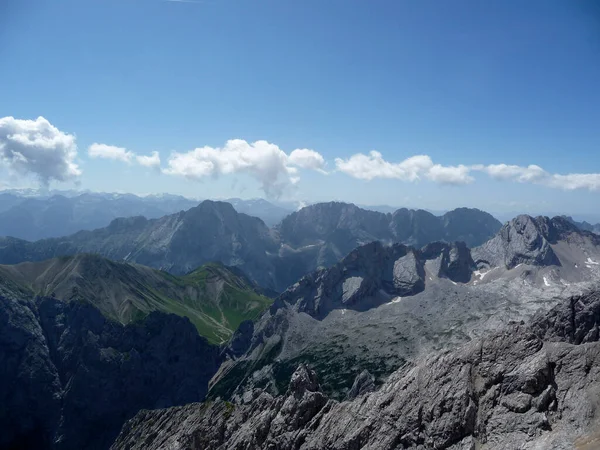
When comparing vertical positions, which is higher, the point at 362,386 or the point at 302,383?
the point at 302,383

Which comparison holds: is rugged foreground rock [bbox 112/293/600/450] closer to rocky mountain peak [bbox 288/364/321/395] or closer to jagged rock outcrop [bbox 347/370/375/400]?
rocky mountain peak [bbox 288/364/321/395]

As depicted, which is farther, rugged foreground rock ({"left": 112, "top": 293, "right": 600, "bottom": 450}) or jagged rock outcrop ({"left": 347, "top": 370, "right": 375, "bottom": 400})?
jagged rock outcrop ({"left": 347, "top": 370, "right": 375, "bottom": 400})

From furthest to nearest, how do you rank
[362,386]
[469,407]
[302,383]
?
1. [362,386]
2. [302,383]
3. [469,407]

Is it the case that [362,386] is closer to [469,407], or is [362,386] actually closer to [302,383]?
[302,383]

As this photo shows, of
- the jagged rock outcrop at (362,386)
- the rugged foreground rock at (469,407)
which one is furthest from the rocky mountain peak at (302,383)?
the jagged rock outcrop at (362,386)

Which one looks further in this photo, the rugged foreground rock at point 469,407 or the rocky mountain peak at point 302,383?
the rocky mountain peak at point 302,383

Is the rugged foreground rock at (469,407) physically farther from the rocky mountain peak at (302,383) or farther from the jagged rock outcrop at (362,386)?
the jagged rock outcrop at (362,386)

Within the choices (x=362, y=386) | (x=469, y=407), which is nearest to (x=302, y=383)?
(x=469, y=407)

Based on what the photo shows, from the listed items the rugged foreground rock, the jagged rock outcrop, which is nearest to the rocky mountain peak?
the rugged foreground rock
